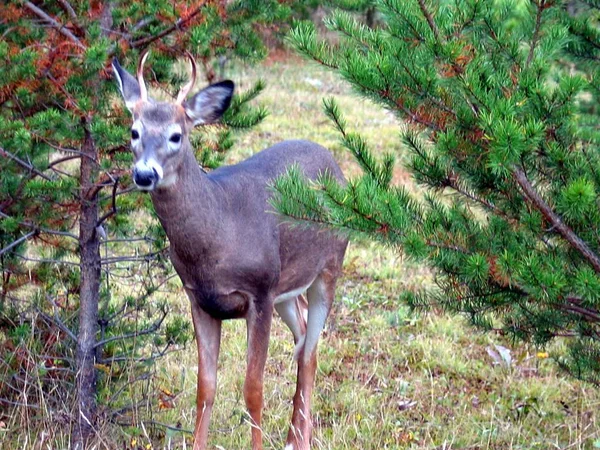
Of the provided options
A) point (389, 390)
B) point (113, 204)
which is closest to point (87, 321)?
point (113, 204)

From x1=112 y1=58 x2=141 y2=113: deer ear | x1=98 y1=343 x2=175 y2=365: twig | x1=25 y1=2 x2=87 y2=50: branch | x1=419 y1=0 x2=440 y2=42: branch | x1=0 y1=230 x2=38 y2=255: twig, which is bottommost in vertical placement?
x1=98 y1=343 x2=175 y2=365: twig

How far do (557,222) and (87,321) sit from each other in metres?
2.48

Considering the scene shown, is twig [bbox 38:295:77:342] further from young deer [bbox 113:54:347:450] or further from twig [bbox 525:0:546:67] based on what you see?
twig [bbox 525:0:546:67]

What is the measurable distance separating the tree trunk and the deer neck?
0.47 metres

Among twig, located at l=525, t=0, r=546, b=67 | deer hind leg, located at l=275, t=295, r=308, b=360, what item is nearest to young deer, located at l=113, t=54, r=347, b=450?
deer hind leg, located at l=275, t=295, r=308, b=360

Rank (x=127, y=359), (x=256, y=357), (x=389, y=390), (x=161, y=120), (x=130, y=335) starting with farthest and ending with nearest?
(x=389, y=390) < (x=127, y=359) < (x=130, y=335) < (x=256, y=357) < (x=161, y=120)

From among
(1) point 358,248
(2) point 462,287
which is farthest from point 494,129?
(1) point 358,248

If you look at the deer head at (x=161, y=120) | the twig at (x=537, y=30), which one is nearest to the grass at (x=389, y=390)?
the deer head at (x=161, y=120)

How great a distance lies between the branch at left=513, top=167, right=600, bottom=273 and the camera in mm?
3783

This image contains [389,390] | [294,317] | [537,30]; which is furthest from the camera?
[389,390]

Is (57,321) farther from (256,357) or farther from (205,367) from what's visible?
(256,357)

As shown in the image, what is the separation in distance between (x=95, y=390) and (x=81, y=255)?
719 mm

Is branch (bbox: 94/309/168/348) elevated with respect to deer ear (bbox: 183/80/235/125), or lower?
lower

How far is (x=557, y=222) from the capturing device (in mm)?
3828
